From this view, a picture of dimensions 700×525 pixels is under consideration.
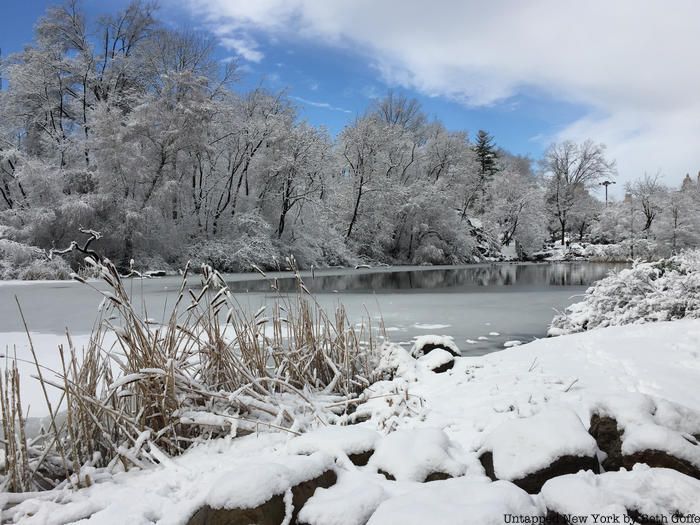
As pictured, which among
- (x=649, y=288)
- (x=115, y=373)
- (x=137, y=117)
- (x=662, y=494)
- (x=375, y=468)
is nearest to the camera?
(x=662, y=494)

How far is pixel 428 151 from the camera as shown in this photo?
99.4ft

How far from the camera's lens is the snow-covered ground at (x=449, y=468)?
127cm

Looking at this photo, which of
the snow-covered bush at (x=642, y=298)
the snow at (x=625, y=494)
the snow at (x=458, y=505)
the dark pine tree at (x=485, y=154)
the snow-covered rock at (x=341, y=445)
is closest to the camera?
the snow at (x=458, y=505)

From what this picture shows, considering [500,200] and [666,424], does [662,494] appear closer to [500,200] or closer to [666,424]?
[666,424]

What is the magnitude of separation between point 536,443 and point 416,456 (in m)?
0.44

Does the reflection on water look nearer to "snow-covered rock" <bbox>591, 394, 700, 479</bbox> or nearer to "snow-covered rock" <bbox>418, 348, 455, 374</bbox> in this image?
"snow-covered rock" <bbox>418, 348, 455, 374</bbox>

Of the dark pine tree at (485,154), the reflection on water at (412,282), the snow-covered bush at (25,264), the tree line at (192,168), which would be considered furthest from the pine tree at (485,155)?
the snow-covered bush at (25,264)

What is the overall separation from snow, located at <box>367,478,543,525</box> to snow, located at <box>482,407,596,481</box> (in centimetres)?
22

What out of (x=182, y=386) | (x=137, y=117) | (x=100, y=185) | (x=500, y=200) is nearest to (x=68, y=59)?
A: (x=137, y=117)

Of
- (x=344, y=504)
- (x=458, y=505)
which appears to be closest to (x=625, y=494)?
(x=458, y=505)

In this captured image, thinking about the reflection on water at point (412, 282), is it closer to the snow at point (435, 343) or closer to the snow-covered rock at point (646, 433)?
the snow at point (435, 343)

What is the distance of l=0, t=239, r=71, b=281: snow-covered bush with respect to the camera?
39.8ft

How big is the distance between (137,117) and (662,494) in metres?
19.4

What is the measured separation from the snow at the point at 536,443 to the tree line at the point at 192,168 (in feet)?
36.5
